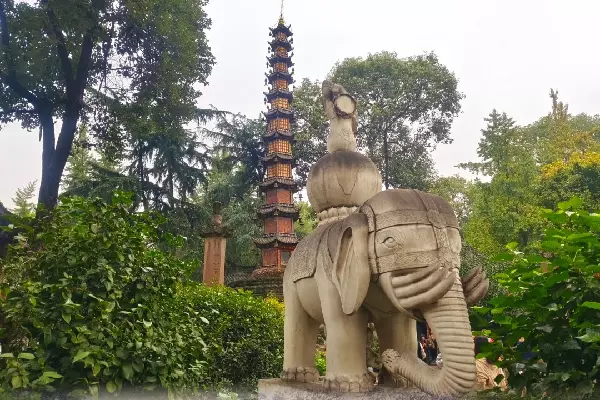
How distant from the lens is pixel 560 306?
229 cm

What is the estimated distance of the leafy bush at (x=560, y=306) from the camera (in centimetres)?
208

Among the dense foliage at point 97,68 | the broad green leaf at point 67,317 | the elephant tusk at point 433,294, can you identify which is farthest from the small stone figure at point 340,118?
the dense foliage at point 97,68


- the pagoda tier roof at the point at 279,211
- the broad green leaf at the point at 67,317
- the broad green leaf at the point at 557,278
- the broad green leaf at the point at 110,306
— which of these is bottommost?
the broad green leaf at the point at 67,317

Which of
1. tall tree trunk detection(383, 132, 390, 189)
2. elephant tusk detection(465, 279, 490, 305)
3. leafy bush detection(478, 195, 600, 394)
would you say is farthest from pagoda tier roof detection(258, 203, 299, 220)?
leafy bush detection(478, 195, 600, 394)

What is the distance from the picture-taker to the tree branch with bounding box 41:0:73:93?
10.7 meters

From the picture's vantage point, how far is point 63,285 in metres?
3.10

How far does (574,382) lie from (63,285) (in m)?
2.87

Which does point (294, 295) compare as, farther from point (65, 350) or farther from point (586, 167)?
point (586, 167)

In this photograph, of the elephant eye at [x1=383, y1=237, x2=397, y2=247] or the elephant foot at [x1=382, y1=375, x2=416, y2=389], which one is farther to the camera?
the elephant foot at [x1=382, y1=375, x2=416, y2=389]

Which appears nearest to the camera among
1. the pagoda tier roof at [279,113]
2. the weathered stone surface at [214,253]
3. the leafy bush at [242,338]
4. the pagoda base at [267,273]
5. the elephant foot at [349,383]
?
the elephant foot at [349,383]

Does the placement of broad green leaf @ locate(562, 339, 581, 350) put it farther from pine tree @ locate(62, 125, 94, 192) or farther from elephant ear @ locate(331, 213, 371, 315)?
pine tree @ locate(62, 125, 94, 192)

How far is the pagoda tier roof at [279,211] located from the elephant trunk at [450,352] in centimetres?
2208

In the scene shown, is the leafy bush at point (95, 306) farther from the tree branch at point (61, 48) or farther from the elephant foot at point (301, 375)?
the tree branch at point (61, 48)

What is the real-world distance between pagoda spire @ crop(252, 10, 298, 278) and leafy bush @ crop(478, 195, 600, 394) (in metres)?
20.5
